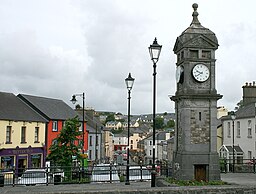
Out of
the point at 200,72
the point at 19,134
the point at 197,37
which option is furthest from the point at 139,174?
the point at 19,134

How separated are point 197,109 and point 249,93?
24.6m

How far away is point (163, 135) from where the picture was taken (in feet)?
280

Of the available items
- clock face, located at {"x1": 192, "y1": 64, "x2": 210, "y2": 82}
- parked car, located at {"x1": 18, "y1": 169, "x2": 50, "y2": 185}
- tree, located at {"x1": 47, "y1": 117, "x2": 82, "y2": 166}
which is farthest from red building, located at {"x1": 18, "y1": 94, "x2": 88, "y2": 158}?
clock face, located at {"x1": 192, "y1": 64, "x2": 210, "y2": 82}

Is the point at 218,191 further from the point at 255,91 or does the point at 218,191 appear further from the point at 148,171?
the point at 255,91

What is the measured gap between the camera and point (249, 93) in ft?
122

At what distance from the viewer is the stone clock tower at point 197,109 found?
48.4 feet

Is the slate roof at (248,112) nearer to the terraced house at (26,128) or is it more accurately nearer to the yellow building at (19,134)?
the terraced house at (26,128)

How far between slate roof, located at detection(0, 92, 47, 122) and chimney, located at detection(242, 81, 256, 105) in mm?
22198

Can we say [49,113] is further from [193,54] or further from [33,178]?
[193,54]

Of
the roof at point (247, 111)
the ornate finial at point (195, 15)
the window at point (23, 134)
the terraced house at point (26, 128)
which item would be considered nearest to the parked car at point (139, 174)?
the ornate finial at point (195, 15)

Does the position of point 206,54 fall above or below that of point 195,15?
below

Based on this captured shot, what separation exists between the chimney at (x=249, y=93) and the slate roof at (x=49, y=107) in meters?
20.9

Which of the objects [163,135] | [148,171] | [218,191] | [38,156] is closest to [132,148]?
[163,135]

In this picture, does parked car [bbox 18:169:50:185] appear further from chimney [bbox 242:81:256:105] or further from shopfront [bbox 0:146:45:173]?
chimney [bbox 242:81:256:105]
